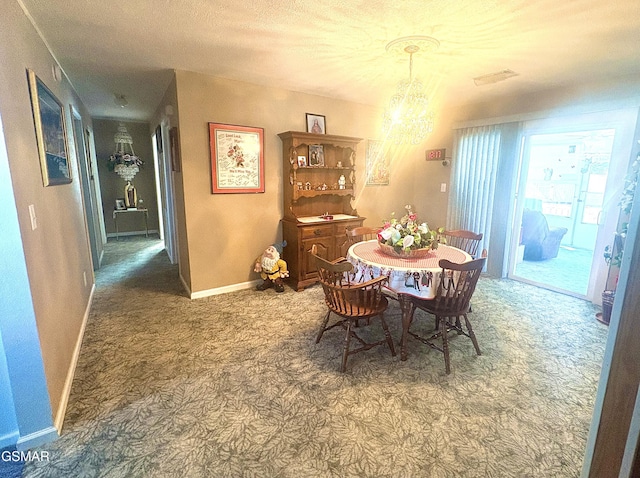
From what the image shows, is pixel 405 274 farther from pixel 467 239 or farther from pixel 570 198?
pixel 570 198

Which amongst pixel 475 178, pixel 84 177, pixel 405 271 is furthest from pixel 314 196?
pixel 84 177

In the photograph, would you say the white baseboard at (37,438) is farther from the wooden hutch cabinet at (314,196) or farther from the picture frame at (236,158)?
the wooden hutch cabinet at (314,196)

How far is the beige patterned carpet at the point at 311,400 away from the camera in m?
1.58

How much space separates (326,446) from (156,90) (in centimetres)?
419

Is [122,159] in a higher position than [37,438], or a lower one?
higher

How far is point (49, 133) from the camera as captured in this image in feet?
7.45

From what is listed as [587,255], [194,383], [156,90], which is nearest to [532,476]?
[194,383]

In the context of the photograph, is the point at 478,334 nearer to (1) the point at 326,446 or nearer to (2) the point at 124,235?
(1) the point at 326,446

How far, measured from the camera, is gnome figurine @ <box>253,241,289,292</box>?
373 centimetres

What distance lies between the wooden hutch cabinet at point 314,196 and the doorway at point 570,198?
89.2 inches

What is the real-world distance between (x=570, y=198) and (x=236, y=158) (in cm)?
616

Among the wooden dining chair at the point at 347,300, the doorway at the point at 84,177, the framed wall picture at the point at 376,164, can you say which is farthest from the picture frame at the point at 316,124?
the doorway at the point at 84,177

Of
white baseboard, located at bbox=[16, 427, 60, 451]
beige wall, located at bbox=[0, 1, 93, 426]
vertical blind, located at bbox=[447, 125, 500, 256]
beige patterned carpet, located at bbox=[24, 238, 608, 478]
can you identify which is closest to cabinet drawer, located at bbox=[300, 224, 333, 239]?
beige patterned carpet, located at bbox=[24, 238, 608, 478]

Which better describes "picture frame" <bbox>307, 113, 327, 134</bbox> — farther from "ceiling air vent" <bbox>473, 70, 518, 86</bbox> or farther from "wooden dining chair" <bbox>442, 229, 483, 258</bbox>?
A: "wooden dining chair" <bbox>442, 229, 483, 258</bbox>
